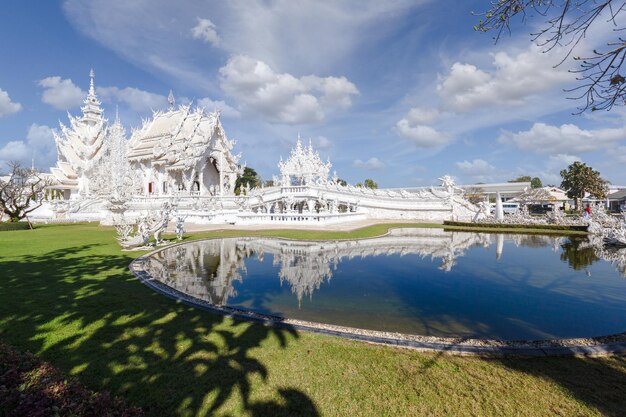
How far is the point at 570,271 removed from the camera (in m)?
10.3

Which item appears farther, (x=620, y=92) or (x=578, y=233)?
(x=578, y=233)

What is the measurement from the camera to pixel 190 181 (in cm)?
3303

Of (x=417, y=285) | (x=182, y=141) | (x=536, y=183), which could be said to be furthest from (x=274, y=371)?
(x=536, y=183)

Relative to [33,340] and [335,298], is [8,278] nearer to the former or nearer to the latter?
[33,340]

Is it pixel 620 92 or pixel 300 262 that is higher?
pixel 620 92

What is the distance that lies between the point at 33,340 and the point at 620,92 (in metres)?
8.42

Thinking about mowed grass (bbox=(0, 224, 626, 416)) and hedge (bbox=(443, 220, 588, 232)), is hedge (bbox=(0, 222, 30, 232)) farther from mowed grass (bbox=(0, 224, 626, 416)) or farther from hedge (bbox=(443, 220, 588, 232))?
hedge (bbox=(443, 220, 588, 232))

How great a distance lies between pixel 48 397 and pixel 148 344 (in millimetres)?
1412

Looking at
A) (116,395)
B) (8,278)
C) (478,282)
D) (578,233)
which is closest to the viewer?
(116,395)

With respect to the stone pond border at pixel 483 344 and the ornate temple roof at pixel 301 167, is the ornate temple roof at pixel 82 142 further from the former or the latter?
the stone pond border at pixel 483 344

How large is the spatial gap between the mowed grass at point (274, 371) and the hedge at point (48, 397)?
0.71ft

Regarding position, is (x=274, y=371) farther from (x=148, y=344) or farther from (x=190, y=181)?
(x=190, y=181)

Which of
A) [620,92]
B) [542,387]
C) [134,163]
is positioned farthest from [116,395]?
[134,163]

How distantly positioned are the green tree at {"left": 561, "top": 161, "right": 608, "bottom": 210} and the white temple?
31.4 metres
